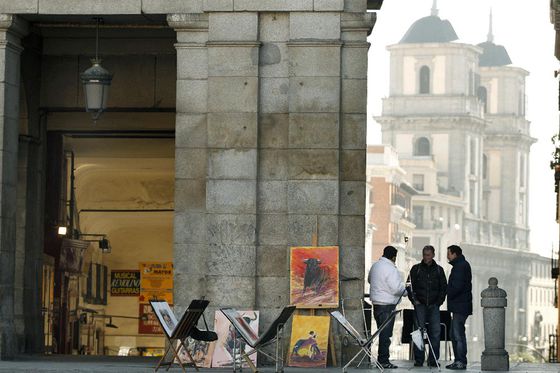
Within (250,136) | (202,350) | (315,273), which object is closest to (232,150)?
(250,136)

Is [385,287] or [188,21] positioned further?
[188,21]

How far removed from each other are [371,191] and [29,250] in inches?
5720

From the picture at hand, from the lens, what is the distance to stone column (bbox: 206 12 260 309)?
78.5ft

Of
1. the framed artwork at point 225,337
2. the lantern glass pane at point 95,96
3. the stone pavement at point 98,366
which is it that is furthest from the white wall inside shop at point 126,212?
the framed artwork at point 225,337

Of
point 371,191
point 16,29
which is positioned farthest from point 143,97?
point 371,191

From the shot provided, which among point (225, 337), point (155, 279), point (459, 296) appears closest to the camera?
point (225, 337)

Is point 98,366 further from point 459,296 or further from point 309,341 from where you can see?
point 459,296

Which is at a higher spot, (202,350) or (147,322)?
(202,350)

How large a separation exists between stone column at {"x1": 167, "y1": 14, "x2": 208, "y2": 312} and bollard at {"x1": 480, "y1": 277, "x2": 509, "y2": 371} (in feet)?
12.4

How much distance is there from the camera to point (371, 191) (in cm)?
17325

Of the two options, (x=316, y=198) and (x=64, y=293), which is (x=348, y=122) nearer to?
(x=316, y=198)

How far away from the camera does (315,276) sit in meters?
23.8

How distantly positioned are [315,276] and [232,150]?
1.99m

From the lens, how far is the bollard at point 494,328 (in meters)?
23.9
